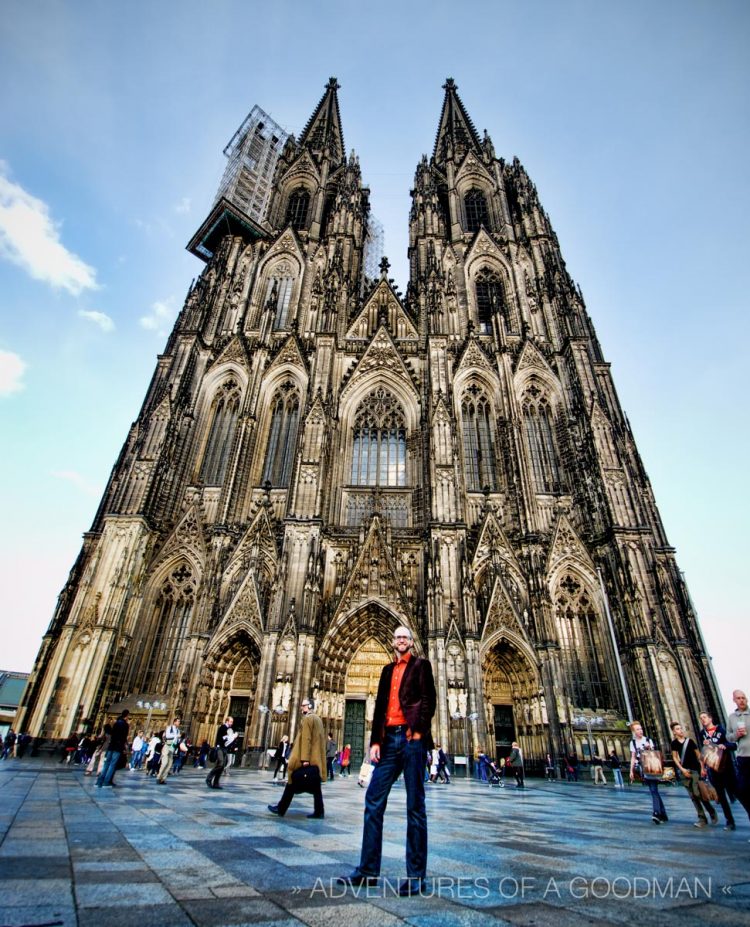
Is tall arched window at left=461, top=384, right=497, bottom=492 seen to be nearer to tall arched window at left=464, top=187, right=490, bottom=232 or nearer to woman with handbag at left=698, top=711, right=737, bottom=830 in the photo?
tall arched window at left=464, top=187, right=490, bottom=232

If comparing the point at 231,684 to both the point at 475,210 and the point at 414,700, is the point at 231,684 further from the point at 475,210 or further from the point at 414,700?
the point at 475,210

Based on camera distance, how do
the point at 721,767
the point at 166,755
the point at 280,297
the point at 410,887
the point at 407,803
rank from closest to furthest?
the point at 407,803, the point at 410,887, the point at 721,767, the point at 166,755, the point at 280,297

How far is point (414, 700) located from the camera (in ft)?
10.2

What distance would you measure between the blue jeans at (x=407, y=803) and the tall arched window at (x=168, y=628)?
1812cm

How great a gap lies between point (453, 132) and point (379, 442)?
1211 inches

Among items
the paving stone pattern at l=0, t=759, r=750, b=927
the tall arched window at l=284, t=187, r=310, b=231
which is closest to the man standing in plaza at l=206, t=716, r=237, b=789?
the paving stone pattern at l=0, t=759, r=750, b=927

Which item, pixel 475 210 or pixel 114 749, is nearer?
pixel 114 749

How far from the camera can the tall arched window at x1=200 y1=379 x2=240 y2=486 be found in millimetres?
23109

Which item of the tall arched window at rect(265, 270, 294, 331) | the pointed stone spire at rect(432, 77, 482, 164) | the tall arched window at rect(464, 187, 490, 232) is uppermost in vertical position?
the pointed stone spire at rect(432, 77, 482, 164)

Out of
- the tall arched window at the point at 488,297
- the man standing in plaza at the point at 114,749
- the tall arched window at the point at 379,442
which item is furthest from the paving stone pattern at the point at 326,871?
the tall arched window at the point at 488,297

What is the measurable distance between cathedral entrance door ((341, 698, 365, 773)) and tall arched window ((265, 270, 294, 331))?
19.3m

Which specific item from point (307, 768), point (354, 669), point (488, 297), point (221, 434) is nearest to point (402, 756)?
point (307, 768)

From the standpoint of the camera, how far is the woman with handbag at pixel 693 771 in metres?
6.08

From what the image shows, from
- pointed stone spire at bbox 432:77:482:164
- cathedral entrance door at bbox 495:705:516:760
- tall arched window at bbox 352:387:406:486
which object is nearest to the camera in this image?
cathedral entrance door at bbox 495:705:516:760
